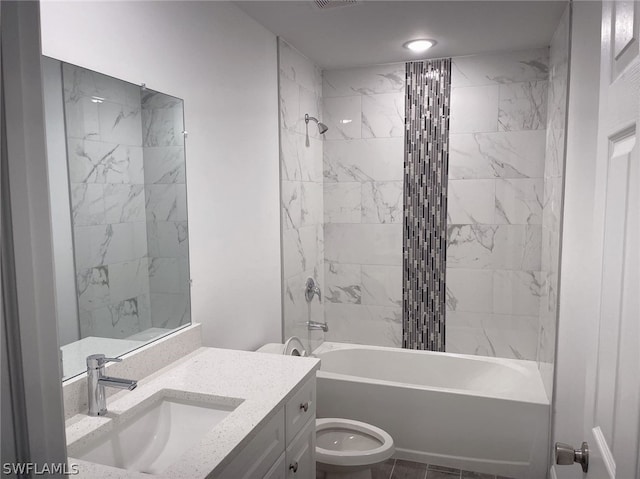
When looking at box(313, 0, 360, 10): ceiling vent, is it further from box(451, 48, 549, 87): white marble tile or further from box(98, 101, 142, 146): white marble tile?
box(451, 48, 549, 87): white marble tile

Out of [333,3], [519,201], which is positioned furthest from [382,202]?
[333,3]

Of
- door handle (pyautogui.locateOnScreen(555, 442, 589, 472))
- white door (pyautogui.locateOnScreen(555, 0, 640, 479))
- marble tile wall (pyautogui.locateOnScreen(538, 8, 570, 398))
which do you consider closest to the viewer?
white door (pyautogui.locateOnScreen(555, 0, 640, 479))

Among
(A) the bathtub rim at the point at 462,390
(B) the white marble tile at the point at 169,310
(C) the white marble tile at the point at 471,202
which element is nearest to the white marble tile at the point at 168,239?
(B) the white marble tile at the point at 169,310

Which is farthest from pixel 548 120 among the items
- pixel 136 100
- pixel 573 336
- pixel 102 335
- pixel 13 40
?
pixel 13 40

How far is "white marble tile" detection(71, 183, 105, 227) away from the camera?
1591mm

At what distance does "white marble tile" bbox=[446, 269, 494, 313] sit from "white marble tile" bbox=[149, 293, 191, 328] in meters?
2.14

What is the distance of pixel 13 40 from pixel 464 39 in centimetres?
304

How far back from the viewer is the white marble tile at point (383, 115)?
363cm

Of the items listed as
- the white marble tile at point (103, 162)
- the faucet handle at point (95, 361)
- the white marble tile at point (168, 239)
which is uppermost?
the white marble tile at point (103, 162)

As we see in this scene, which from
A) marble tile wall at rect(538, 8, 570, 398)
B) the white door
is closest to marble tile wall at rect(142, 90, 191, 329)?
the white door

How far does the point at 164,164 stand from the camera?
2002mm

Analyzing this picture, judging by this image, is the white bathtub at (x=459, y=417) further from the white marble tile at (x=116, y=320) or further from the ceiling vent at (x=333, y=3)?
the ceiling vent at (x=333, y=3)

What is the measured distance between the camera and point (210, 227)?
7.64 feet

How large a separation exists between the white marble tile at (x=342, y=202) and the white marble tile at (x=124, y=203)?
211 centimetres
